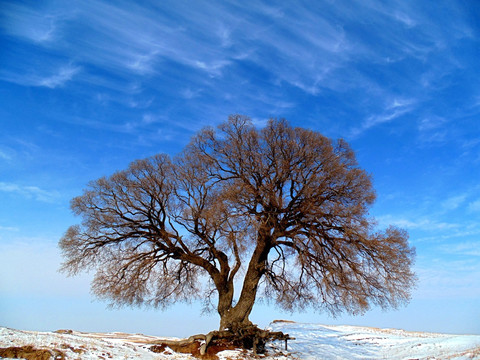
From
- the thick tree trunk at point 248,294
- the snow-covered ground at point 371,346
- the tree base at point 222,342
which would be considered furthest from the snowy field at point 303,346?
the thick tree trunk at point 248,294

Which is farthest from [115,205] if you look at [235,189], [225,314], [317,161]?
[317,161]

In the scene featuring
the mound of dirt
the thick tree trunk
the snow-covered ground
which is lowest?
the snow-covered ground

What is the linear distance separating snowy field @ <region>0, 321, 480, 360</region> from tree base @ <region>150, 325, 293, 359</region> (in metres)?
0.49

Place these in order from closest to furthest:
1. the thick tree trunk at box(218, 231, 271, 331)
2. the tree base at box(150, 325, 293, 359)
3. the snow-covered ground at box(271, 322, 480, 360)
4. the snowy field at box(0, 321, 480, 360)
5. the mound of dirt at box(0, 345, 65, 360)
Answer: the mound of dirt at box(0, 345, 65, 360) → the snowy field at box(0, 321, 480, 360) → the tree base at box(150, 325, 293, 359) → the snow-covered ground at box(271, 322, 480, 360) → the thick tree trunk at box(218, 231, 271, 331)

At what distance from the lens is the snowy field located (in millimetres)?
11789

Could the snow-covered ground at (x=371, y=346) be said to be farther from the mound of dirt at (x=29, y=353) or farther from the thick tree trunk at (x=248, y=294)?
the mound of dirt at (x=29, y=353)

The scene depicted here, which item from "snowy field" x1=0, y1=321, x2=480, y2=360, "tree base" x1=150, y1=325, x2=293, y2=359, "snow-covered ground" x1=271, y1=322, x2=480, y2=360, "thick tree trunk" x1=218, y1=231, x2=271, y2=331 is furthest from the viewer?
"thick tree trunk" x1=218, y1=231, x2=271, y2=331

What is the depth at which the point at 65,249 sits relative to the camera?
17938 mm

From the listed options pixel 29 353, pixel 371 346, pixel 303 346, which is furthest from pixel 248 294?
pixel 29 353

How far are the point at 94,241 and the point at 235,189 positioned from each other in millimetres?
7661

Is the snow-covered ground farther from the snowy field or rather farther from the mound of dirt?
the mound of dirt

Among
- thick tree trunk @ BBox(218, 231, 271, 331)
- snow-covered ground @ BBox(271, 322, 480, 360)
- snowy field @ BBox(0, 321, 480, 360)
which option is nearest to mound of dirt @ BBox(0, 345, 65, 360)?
snowy field @ BBox(0, 321, 480, 360)

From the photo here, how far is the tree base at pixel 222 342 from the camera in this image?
15234 millimetres

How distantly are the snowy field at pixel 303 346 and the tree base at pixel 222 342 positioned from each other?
492 millimetres
